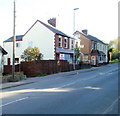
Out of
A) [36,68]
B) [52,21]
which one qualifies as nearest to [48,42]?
[52,21]

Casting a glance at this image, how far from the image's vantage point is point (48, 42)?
30.3m

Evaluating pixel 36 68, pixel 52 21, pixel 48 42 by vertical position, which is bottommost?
pixel 36 68

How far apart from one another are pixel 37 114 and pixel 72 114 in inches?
47.7

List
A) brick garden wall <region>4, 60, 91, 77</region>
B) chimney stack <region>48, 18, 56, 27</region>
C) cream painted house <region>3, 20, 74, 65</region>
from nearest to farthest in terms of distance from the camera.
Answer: brick garden wall <region>4, 60, 91, 77</region>
cream painted house <region>3, 20, 74, 65</region>
chimney stack <region>48, 18, 56, 27</region>

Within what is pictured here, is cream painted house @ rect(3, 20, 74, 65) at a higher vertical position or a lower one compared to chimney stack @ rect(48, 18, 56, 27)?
lower

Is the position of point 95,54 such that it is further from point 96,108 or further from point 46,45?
point 96,108

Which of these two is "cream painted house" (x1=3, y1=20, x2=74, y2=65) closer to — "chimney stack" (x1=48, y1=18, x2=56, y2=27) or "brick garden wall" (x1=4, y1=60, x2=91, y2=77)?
"chimney stack" (x1=48, y1=18, x2=56, y2=27)

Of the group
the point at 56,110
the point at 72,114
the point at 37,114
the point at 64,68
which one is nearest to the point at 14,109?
the point at 37,114

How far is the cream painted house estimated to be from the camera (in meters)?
29.8

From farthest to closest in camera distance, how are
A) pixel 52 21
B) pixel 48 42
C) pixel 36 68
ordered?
1. pixel 52 21
2. pixel 48 42
3. pixel 36 68

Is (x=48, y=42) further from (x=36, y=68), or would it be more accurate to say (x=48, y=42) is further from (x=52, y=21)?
(x=36, y=68)

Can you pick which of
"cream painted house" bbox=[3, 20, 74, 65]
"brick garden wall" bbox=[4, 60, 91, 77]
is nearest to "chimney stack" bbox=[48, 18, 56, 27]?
"cream painted house" bbox=[3, 20, 74, 65]

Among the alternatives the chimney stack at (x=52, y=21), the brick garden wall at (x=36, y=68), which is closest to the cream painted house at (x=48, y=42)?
the chimney stack at (x=52, y=21)

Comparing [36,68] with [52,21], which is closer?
[36,68]
